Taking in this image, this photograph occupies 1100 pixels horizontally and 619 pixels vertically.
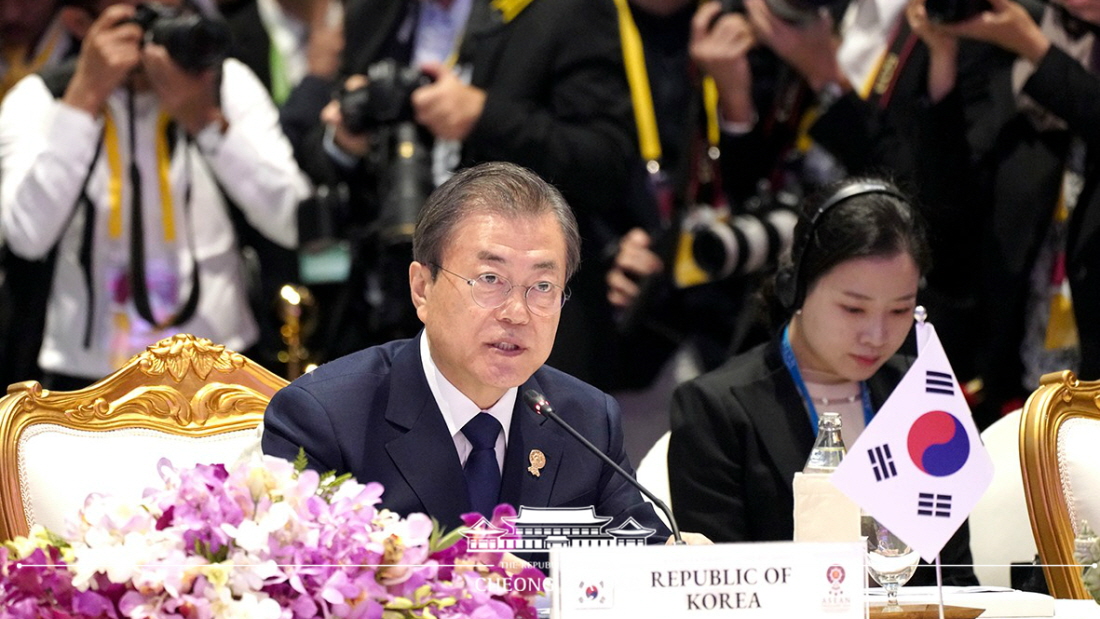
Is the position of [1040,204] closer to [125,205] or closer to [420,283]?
[420,283]

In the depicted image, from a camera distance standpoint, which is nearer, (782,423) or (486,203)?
(486,203)

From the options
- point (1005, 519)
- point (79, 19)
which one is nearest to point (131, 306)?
point (79, 19)

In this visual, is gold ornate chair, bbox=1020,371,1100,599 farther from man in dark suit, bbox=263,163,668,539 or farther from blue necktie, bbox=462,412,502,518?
blue necktie, bbox=462,412,502,518

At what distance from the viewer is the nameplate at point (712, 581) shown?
1609mm

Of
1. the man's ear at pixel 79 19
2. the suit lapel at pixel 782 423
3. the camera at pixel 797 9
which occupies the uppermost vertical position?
the camera at pixel 797 9

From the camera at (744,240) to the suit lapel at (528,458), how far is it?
1.56m

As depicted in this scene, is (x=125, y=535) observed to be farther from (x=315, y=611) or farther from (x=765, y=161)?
(x=765, y=161)

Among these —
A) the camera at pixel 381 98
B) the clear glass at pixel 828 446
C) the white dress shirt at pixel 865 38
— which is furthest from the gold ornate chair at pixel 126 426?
the white dress shirt at pixel 865 38

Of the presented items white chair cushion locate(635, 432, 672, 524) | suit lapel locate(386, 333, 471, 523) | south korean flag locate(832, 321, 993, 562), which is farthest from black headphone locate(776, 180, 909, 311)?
south korean flag locate(832, 321, 993, 562)

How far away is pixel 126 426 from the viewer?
2.63 m

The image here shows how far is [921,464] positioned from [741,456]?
1.04m

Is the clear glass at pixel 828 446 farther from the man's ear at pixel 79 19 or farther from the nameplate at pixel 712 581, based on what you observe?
the man's ear at pixel 79 19

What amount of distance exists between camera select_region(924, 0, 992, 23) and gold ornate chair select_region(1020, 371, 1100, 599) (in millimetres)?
1198

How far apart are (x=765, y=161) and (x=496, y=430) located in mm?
1984
